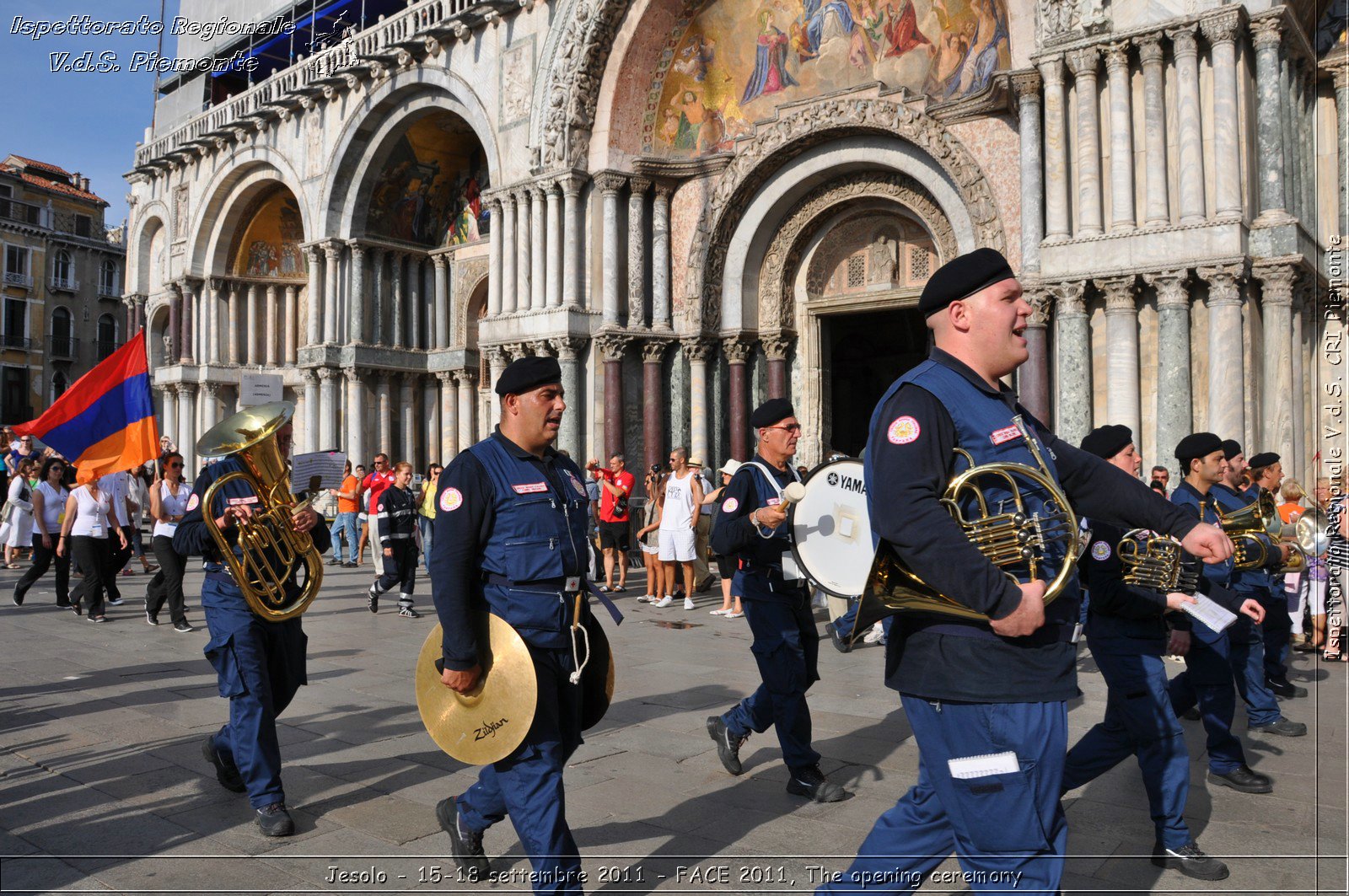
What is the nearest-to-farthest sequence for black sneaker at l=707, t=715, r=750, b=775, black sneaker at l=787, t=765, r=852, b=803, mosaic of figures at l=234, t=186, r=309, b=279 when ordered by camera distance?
black sneaker at l=787, t=765, r=852, b=803 → black sneaker at l=707, t=715, r=750, b=775 → mosaic of figures at l=234, t=186, r=309, b=279

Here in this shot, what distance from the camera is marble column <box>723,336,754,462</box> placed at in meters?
16.9

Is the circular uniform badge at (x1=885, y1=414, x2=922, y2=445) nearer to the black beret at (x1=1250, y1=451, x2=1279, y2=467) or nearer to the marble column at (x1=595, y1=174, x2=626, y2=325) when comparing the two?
the black beret at (x1=1250, y1=451, x2=1279, y2=467)

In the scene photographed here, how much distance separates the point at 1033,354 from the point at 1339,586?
5.71 metres

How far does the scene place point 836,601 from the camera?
31.3 feet

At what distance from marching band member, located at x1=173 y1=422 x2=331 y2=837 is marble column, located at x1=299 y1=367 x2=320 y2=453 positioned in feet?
61.7

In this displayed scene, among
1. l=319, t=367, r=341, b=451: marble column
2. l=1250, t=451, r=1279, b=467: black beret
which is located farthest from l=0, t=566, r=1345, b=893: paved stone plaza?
l=319, t=367, r=341, b=451: marble column

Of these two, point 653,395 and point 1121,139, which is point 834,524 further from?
point 653,395

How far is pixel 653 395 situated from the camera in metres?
17.1

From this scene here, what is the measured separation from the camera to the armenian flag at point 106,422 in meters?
9.46

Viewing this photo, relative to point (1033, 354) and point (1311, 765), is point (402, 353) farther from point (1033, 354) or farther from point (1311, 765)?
point (1311, 765)

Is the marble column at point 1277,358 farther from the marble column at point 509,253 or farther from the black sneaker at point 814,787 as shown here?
the marble column at point 509,253

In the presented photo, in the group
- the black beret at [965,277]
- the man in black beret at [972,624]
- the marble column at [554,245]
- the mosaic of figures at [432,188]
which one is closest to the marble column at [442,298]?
the mosaic of figures at [432,188]

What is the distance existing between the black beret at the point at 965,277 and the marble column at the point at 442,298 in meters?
21.5

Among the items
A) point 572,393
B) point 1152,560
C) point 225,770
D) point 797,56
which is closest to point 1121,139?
point 797,56
